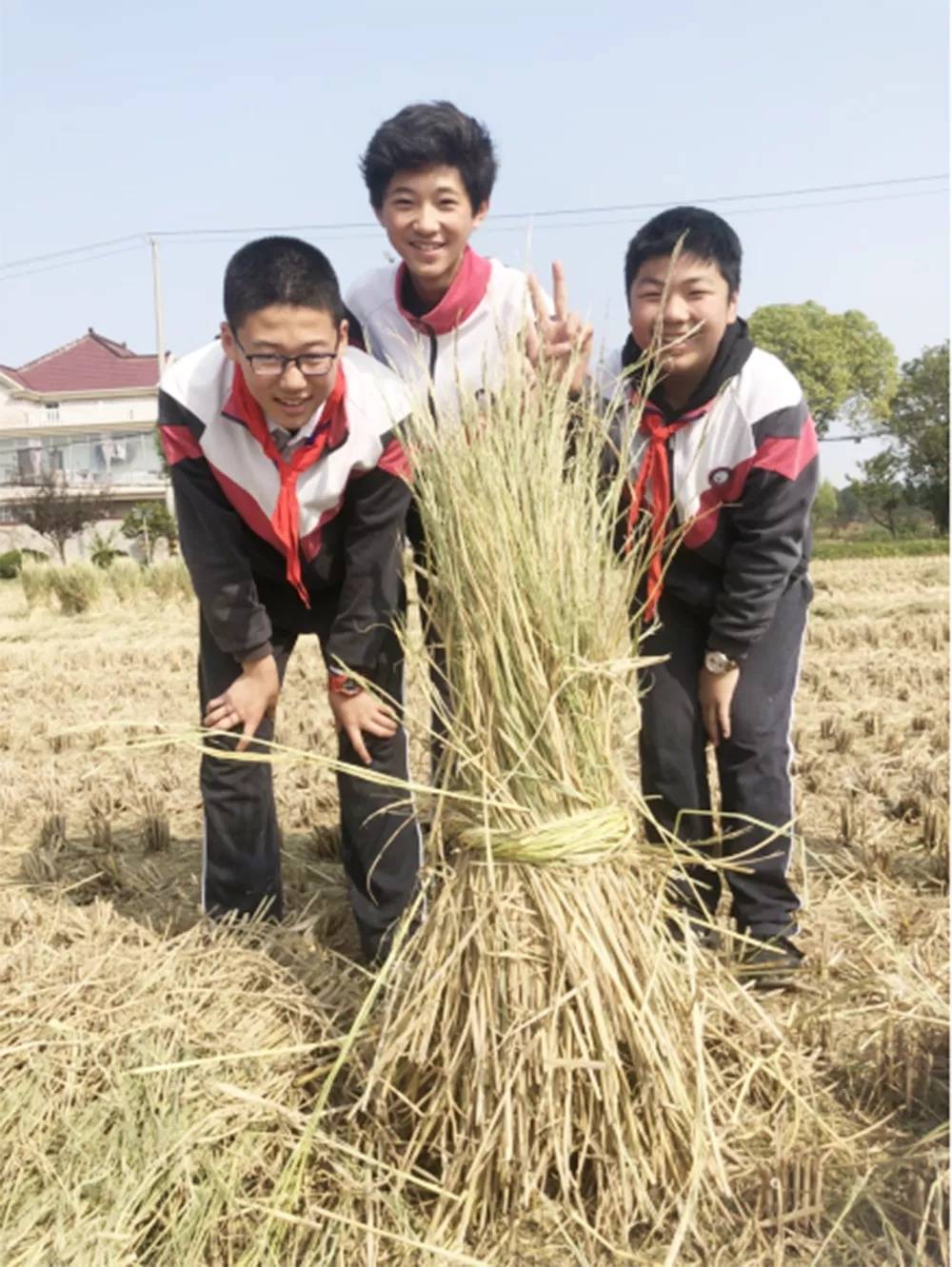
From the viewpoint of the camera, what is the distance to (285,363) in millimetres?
2410

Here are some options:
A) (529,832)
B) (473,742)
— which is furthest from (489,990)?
(473,742)

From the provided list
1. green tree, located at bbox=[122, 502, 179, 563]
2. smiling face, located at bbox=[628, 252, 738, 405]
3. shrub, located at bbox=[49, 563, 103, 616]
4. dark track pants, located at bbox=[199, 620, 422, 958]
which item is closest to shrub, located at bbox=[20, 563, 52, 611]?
shrub, located at bbox=[49, 563, 103, 616]

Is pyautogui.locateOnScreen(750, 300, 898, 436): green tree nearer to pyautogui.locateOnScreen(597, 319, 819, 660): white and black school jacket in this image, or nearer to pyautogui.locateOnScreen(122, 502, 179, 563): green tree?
pyautogui.locateOnScreen(122, 502, 179, 563): green tree

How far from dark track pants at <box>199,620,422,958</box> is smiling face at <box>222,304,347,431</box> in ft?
1.97

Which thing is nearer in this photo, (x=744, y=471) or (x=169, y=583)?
(x=744, y=471)

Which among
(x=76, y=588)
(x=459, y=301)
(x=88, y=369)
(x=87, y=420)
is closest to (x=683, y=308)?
(x=459, y=301)

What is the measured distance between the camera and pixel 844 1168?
2.09 m

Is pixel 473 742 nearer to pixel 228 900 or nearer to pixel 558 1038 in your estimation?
pixel 558 1038

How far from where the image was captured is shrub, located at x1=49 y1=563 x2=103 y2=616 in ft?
41.4

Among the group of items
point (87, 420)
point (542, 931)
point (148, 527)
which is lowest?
point (542, 931)

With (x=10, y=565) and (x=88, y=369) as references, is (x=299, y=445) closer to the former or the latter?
(x=10, y=565)

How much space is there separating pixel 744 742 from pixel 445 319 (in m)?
1.18

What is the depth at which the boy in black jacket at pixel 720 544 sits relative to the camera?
8.48 ft

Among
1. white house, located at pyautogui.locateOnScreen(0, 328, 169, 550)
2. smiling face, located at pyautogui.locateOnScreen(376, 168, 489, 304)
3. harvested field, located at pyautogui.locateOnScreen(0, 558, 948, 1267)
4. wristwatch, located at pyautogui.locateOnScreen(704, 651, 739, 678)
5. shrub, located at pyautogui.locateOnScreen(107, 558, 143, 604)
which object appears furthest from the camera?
white house, located at pyautogui.locateOnScreen(0, 328, 169, 550)
